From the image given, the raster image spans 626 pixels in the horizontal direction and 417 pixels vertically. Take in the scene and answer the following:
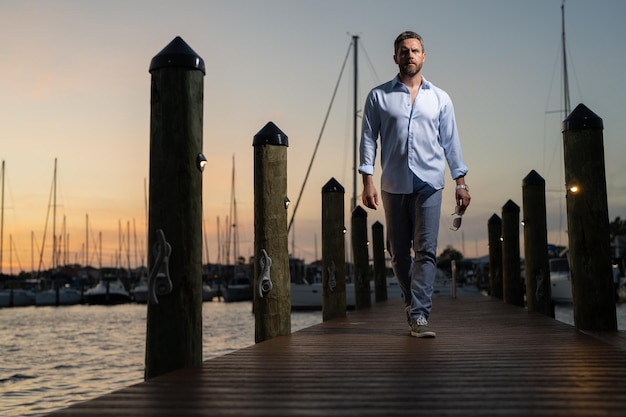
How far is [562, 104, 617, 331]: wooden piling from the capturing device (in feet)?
18.6

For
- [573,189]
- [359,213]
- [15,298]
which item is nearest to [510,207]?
[359,213]

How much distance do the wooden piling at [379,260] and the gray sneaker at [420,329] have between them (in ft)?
33.7

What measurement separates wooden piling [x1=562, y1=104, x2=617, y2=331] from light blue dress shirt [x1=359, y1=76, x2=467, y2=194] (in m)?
0.95

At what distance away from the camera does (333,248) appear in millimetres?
9680

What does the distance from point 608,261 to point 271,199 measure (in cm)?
284

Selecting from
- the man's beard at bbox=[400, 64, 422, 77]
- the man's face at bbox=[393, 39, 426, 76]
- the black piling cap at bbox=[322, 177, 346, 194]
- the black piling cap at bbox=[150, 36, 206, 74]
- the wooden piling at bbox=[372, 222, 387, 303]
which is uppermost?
the man's face at bbox=[393, 39, 426, 76]

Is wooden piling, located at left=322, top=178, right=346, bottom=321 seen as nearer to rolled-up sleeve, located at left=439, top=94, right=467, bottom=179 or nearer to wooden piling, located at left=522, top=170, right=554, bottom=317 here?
wooden piling, located at left=522, top=170, right=554, bottom=317

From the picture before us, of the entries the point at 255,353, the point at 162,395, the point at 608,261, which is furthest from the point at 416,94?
the point at 162,395

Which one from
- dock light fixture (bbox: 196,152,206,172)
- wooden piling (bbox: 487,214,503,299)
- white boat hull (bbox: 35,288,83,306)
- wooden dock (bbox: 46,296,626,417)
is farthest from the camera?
white boat hull (bbox: 35,288,83,306)

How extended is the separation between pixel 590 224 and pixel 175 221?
3482 mm

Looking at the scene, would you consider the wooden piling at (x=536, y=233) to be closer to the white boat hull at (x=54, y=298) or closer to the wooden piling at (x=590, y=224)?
the wooden piling at (x=590, y=224)

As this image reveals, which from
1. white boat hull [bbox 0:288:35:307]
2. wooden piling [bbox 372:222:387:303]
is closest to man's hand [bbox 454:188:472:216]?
wooden piling [bbox 372:222:387:303]

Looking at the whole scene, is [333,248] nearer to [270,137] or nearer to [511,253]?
[270,137]

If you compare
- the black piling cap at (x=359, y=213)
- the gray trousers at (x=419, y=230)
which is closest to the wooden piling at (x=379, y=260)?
the black piling cap at (x=359, y=213)
